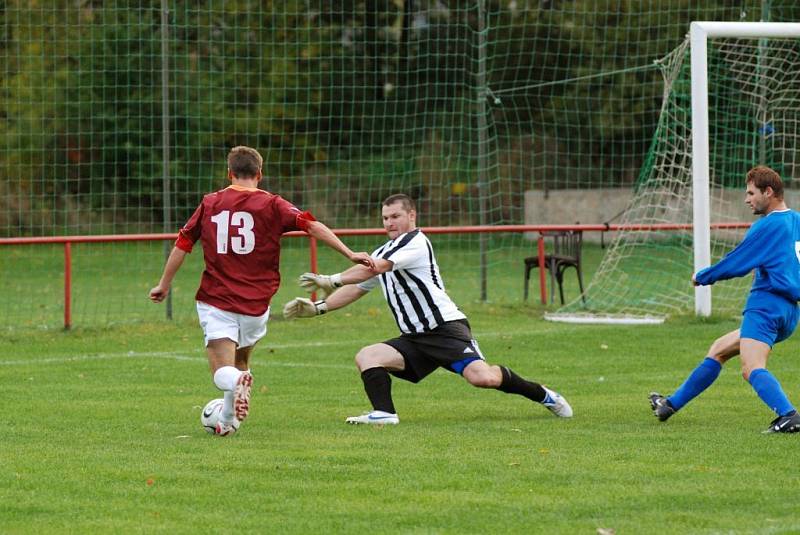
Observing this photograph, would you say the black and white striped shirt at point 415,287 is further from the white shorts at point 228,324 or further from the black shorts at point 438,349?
the white shorts at point 228,324

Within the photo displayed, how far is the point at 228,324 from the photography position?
865cm

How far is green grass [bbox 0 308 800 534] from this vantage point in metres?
5.97

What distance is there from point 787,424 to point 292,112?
1891 centimetres

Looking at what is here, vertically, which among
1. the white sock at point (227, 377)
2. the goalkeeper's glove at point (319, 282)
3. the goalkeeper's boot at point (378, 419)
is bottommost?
the goalkeeper's boot at point (378, 419)

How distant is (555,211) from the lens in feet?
116

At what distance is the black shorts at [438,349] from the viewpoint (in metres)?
9.16

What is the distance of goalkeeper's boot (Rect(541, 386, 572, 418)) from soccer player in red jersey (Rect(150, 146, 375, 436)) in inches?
59.6

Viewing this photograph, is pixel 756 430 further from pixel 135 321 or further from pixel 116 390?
pixel 135 321

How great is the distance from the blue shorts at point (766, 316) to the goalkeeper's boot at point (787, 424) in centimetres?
50

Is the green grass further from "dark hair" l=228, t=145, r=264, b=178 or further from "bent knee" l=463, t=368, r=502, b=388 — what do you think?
"dark hair" l=228, t=145, r=264, b=178

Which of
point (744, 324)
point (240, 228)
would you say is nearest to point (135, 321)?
point (240, 228)

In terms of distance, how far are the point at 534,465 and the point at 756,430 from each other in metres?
1.96

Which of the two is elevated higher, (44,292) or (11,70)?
(11,70)

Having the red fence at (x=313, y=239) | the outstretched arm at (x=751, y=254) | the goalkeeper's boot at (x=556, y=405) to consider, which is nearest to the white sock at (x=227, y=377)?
the goalkeeper's boot at (x=556, y=405)
